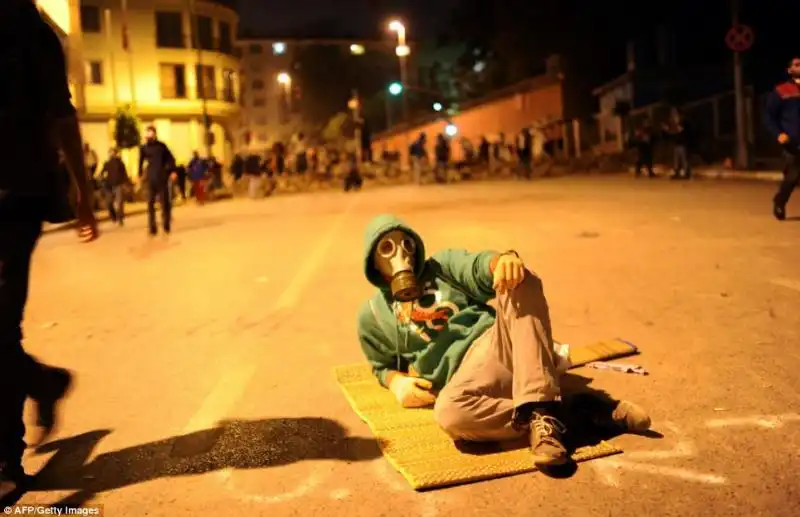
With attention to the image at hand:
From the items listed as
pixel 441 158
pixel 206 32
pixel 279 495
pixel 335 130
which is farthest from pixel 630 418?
pixel 335 130

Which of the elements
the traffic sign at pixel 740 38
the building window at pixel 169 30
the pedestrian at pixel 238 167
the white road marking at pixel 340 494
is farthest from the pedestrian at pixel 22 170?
the building window at pixel 169 30

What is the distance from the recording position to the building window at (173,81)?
6028cm

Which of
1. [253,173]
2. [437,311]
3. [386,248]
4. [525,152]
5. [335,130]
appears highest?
[335,130]

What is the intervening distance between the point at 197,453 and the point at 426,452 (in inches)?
44.3

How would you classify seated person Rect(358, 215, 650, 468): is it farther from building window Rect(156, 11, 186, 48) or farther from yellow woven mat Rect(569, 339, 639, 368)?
building window Rect(156, 11, 186, 48)

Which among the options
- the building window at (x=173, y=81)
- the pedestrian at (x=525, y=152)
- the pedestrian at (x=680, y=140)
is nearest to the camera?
the pedestrian at (x=680, y=140)

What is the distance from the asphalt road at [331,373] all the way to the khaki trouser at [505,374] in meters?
0.30

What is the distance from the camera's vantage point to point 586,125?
4381 cm

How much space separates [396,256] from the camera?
13.3 ft

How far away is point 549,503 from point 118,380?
3401 millimetres

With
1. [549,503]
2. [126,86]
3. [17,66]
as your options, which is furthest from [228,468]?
[126,86]

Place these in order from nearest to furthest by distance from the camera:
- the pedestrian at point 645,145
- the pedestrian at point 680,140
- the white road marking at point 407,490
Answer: the white road marking at point 407,490
the pedestrian at point 680,140
the pedestrian at point 645,145

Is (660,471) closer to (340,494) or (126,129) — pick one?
(340,494)

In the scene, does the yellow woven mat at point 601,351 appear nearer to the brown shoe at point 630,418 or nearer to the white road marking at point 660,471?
the brown shoe at point 630,418
